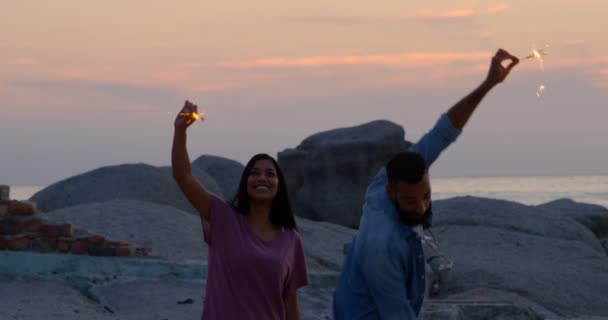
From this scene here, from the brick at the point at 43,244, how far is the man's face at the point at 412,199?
6685 millimetres

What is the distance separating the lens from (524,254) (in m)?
15.3

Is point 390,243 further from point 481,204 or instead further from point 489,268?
point 481,204

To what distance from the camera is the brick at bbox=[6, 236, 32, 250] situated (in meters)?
10.0

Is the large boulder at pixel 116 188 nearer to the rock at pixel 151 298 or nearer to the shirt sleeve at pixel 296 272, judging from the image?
the rock at pixel 151 298

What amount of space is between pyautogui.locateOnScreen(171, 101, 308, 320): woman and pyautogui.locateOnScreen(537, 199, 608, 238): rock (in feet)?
56.2

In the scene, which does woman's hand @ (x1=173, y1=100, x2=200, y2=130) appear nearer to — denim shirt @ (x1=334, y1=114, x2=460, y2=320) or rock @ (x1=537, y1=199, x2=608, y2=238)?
denim shirt @ (x1=334, y1=114, x2=460, y2=320)

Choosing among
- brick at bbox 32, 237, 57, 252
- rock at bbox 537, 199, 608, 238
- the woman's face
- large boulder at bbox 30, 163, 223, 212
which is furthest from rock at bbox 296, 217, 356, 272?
rock at bbox 537, 199, 608, 238

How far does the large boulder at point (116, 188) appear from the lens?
1895cm

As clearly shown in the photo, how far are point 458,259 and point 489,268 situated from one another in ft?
2.28

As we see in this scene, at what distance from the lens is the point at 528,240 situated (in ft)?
53.3

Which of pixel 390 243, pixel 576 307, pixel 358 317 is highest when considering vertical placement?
pixel 390 243

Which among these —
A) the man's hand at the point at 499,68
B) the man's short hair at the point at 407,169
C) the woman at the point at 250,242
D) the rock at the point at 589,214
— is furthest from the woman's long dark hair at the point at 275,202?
the rock at the point at 589,214

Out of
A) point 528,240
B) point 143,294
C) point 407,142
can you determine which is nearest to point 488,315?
point 143,294

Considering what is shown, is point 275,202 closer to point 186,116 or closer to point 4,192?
point 186,116
